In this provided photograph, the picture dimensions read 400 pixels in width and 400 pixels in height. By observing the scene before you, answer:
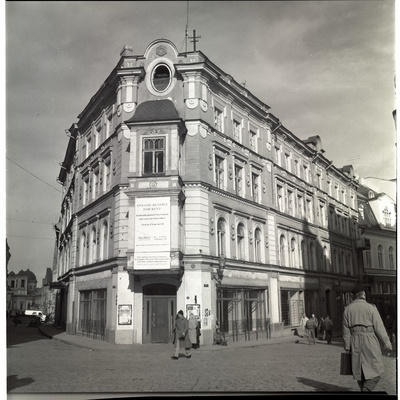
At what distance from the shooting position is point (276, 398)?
22.0 ft

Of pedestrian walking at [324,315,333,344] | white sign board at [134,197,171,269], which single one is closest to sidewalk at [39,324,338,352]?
pedestrian walking at [324,315,333,344]

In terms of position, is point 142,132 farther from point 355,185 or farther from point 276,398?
point 276,398

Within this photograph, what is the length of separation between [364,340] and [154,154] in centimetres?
774

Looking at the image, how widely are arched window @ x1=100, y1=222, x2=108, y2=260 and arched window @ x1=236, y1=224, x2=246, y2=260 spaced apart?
4013mm

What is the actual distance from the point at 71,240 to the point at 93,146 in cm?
330

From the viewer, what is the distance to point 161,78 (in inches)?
448

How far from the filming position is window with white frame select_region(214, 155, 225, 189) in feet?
44.1

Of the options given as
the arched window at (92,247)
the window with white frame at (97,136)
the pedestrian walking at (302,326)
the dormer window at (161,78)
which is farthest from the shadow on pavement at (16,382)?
the dormer window at (161,78)

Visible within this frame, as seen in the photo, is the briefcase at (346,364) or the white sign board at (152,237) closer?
the briefcase at (346,364)

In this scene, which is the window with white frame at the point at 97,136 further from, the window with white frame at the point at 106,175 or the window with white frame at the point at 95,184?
the window with white frame at the point at 95,184

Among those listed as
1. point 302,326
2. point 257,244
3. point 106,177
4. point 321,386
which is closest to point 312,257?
point 257,244

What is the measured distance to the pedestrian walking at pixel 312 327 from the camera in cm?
1071

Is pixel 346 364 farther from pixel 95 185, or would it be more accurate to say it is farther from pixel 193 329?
pixel 95 185

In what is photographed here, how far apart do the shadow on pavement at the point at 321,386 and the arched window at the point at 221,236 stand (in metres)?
5.88
